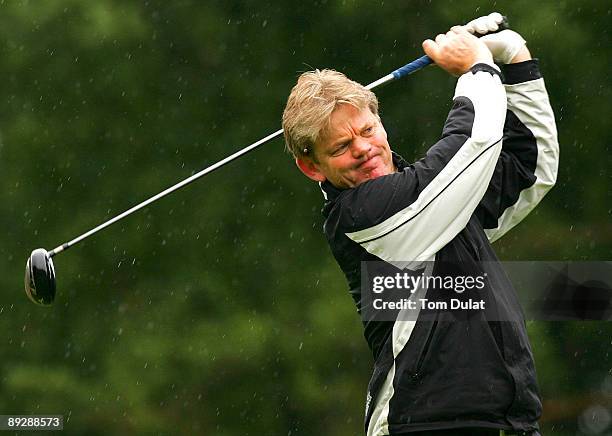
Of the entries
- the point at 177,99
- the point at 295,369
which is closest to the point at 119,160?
the point at 177,99

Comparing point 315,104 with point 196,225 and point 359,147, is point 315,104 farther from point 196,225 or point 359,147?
point 196,225

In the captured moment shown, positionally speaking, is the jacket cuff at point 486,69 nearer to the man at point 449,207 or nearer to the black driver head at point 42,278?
the man at point 449,207

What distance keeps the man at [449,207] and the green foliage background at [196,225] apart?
5901 mm

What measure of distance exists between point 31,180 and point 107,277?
0.97m

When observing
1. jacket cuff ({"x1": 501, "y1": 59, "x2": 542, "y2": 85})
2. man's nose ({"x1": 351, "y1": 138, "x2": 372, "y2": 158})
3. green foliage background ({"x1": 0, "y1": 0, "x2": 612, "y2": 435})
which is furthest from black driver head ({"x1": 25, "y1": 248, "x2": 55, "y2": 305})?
green foliage background ({"x1": 0, "y1": 0, "x2": 612, "y2": 435})

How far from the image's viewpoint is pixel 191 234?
10.6 m

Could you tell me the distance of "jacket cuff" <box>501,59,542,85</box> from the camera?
3990 mm

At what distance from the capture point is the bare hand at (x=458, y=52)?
154 inches

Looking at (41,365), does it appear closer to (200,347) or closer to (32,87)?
(200,347)

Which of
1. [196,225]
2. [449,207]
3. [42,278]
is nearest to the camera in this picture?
[449,207]

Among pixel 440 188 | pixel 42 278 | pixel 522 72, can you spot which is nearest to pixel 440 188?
pixel 440 188

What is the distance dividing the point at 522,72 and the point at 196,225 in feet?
22.3

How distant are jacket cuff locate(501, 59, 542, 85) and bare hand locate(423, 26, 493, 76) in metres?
0.12

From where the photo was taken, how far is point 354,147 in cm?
385
